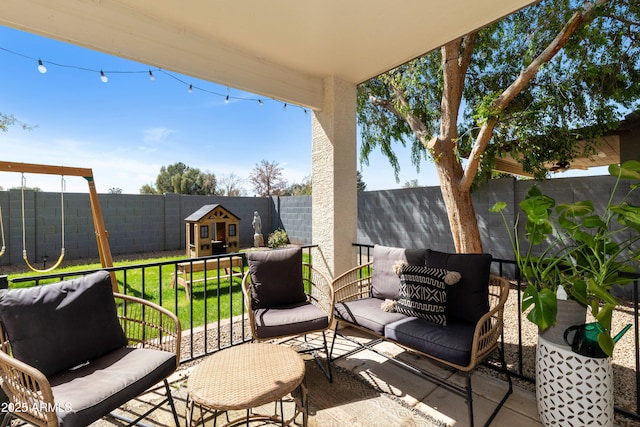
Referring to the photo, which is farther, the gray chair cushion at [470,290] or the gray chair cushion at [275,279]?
the gray chair cushion at [275,279]

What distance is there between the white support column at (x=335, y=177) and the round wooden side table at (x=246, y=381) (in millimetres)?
1484

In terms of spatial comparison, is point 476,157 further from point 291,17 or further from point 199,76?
point 199,76

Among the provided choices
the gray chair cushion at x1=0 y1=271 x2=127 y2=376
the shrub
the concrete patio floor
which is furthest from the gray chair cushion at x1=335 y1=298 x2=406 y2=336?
the shrub

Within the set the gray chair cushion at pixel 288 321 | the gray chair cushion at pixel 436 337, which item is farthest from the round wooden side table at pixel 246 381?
the gray chair cushion at pixel 436 337

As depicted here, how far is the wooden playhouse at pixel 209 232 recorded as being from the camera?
5234 mm

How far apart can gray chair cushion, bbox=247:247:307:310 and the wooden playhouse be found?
9.81 feet

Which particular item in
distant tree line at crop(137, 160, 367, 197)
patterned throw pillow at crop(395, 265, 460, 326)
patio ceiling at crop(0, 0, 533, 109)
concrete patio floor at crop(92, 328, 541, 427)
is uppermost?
distant tree line at crop(137, 160, 367, 197)

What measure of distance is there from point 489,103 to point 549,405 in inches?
133

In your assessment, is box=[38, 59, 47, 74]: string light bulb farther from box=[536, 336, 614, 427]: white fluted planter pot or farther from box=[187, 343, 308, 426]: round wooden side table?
box=[536, 336, 614, 427]: white fluted planter pot

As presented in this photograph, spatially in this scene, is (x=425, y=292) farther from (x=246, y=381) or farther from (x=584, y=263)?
(x=246, y=381)

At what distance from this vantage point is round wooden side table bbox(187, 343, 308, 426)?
1.28m

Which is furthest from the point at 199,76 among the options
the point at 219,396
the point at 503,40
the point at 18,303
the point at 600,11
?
the point at 503,40

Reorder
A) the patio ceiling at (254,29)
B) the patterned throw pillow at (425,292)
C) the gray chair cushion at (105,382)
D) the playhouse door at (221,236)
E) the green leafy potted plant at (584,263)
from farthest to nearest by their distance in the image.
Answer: the playhouse door at (221,236) → the patterned throw pillow at (425,292) → the patio ceiling at (254,29) → the green leafy potted plant at (584,263) → the gray chair cushion at (105,382)

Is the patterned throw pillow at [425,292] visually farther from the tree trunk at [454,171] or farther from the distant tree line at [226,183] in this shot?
the distant tree line at [226,183]
